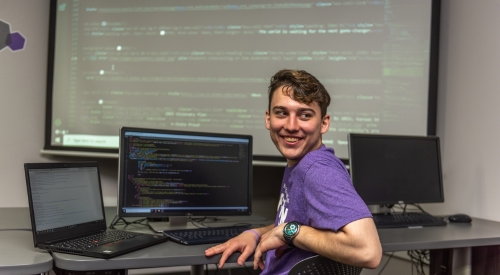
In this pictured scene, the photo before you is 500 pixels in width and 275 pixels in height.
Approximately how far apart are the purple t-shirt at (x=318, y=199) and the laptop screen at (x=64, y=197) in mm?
713

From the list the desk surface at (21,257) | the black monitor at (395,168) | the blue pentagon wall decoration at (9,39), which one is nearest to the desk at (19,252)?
the desk surface at (21,257)

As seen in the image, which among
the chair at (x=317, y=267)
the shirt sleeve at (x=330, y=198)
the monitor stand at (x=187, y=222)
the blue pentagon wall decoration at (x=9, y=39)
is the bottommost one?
the monitor stand at (x=187, y=222)

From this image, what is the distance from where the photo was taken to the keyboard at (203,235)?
1589 millimetres

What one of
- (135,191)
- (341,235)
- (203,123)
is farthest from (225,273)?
(341,235)

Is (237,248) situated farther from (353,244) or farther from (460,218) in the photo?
(460,218)

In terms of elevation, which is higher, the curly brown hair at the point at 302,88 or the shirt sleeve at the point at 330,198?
the curly brown hair at the point at 302,88

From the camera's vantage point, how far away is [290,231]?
1.19 m

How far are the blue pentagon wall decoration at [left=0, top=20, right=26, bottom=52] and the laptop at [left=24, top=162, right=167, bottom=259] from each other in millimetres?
1374

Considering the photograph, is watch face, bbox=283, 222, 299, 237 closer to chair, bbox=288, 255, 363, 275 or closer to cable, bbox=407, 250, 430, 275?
chair, bbox=288, 255, 363, 275

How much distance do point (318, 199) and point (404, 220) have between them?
1.10m

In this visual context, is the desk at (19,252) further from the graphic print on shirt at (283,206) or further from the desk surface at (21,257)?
the graphic print on shirt at (283,206)

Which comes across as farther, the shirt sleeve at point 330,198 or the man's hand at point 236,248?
the man's hand at point 236,248

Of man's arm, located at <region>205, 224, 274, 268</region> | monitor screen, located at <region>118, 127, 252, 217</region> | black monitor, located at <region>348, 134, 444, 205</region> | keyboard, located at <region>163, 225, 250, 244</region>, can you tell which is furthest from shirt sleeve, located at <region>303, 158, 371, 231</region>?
black monitor, located at <region>348, 134, 444, 205</region>

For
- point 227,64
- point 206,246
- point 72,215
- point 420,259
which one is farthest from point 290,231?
point 227,64
